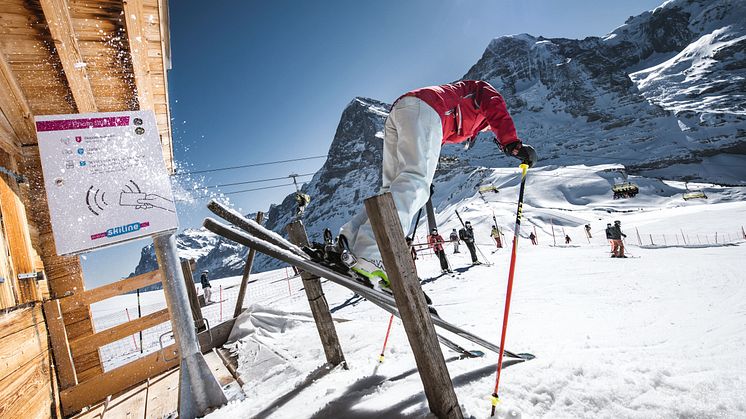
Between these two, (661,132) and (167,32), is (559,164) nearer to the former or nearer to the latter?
(661,132)

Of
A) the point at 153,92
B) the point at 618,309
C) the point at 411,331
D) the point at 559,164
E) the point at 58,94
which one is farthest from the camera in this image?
the point at 559,164

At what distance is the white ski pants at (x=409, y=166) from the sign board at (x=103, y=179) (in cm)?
186

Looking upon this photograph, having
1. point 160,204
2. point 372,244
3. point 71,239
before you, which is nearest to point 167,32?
point 160,204

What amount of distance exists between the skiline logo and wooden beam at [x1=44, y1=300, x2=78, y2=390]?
139cm

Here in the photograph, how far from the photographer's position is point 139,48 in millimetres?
2930

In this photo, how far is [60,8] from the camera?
2.34 metres

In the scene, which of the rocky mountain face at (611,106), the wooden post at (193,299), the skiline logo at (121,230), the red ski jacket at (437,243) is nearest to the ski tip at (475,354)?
the skiline logo at (121,230)

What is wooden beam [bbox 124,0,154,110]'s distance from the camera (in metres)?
2.52

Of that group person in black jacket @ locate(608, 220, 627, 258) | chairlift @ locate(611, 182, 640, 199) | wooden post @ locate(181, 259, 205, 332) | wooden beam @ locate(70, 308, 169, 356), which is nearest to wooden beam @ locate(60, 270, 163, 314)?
wooden beam @ locate(70, 308, 169, 356)

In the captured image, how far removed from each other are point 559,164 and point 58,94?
331 feet

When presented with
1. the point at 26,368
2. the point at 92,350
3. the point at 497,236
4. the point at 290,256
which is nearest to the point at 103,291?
the point at 92,350

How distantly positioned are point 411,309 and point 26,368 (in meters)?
3.29

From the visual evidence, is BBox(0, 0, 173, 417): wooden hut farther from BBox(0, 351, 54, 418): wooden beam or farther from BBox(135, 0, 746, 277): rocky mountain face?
BBox(135, 0, 746, 277): rocky mountain face

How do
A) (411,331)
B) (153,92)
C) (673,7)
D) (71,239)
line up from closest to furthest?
(411,331), (71,239), (153,92), (673,7)
